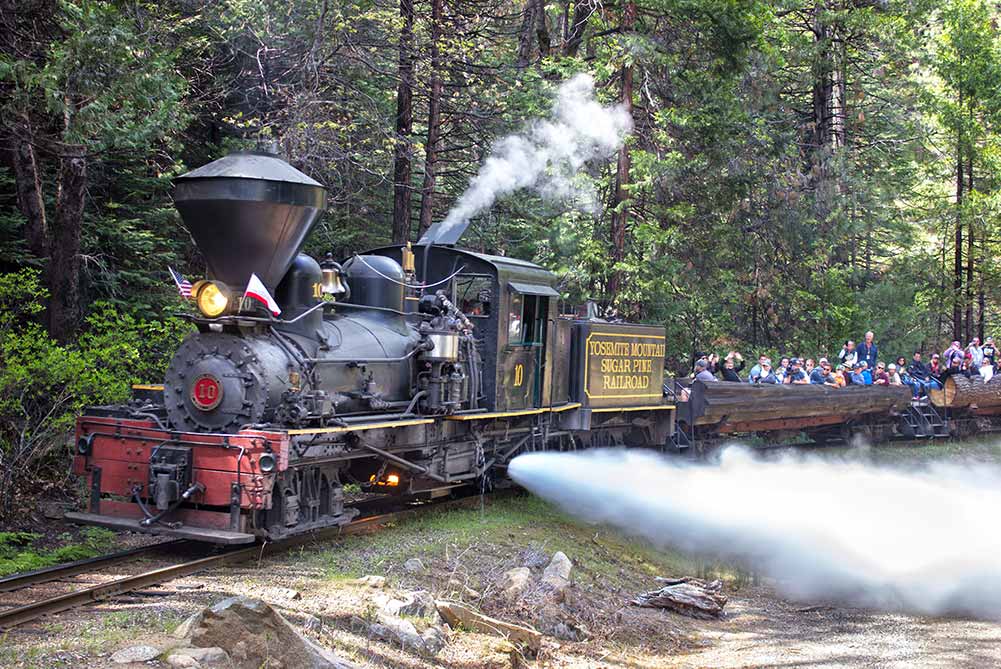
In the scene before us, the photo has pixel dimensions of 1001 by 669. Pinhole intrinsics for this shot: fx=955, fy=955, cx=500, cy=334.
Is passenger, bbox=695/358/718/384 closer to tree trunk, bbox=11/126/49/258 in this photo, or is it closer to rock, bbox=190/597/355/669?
tree trunk, bbox=11/126/49/258

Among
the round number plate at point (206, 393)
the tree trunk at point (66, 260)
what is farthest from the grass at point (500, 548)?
the tree trunk at point (66, 260)

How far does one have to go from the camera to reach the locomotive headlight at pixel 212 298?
919 centimetres

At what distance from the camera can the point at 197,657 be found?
5.70 meters

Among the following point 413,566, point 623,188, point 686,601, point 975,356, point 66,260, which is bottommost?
point 686,601

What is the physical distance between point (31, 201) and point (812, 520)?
1203cm

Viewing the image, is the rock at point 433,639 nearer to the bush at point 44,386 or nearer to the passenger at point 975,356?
the bush at point 44,386

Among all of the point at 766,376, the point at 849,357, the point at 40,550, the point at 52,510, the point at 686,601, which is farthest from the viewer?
the point at 849,357

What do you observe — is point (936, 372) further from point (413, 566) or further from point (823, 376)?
point (413, 566)

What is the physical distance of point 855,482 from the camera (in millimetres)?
15945

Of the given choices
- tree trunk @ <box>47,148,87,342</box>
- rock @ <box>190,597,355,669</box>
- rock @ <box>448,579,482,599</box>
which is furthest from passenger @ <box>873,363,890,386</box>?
rock @ <box>190,597,355,669</box>

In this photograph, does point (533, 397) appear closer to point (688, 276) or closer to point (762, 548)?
point (762, 548)

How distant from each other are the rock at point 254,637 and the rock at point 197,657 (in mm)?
60

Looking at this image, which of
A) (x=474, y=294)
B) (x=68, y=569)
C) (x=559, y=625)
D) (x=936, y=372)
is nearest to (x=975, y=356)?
(x=936, y=372)

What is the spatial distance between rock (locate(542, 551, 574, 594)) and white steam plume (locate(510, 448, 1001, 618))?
2.85 meters
